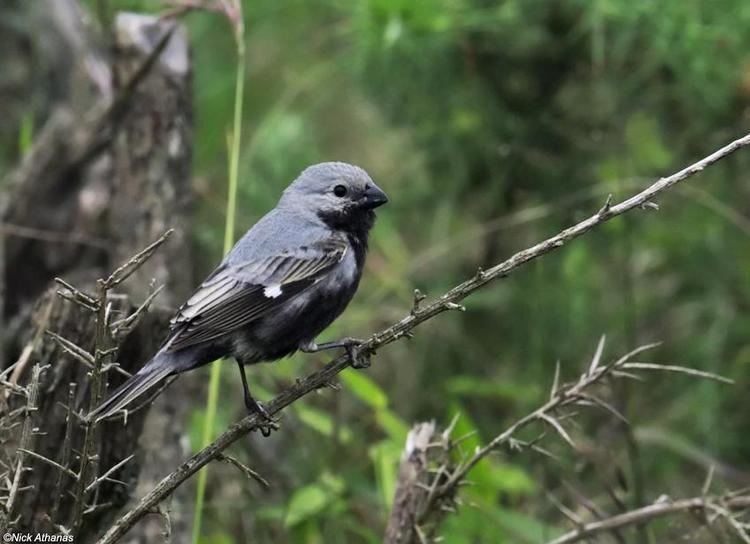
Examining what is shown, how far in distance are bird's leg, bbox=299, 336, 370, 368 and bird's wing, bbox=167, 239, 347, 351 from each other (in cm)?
17

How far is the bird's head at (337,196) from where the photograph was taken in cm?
413

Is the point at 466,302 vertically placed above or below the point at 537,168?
below

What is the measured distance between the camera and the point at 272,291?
3.69 metres

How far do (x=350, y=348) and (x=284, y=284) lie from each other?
0.39m

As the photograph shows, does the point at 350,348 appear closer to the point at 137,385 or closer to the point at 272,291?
the point at 272,291

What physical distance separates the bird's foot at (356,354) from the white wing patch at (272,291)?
30cm

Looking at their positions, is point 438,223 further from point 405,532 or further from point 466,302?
point 405,532

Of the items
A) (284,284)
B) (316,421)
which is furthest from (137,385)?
(316,421)

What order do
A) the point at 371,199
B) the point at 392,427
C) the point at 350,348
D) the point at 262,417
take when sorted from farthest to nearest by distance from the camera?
the point at 392,427 < the point at 371,199 < the point at 350,348 < the point at 262,417

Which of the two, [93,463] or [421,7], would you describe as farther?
[421,7]

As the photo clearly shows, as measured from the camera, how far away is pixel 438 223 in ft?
19.5

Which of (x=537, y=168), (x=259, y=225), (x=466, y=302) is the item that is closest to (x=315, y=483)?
(x=259, y=225)

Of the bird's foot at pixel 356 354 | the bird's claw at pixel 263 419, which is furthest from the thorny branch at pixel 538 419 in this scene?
the bird's claw at pixel 263 419

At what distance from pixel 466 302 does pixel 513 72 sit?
1.10 meters
